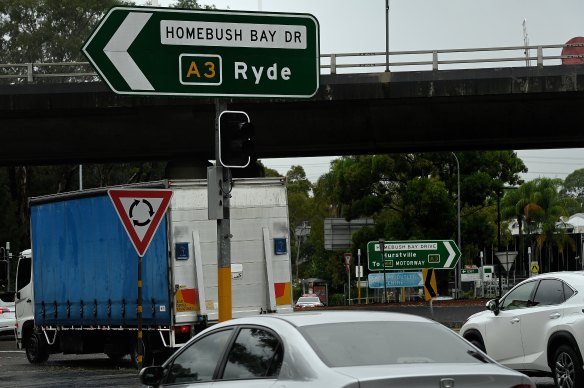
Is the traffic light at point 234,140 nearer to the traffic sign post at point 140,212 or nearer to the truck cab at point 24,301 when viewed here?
the traffic sign post at point 140,212

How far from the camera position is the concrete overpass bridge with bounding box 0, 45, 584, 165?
36.5 m

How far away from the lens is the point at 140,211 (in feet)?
54.1

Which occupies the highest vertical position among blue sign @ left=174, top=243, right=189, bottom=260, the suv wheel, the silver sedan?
blue sign @ left=174, top=243, right=189, bottom=260

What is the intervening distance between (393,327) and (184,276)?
45.0 ft

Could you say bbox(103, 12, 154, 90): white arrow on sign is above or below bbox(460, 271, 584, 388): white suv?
above

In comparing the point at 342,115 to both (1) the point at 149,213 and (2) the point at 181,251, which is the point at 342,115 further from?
(1) the point at 149,213

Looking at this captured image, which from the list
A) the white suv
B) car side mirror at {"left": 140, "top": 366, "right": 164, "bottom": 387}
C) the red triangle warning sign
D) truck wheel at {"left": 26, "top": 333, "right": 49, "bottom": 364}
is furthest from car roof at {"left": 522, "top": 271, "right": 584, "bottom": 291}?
truck wheel at {"left": 26, "top": 333, "right": 49, "bottom": 364}

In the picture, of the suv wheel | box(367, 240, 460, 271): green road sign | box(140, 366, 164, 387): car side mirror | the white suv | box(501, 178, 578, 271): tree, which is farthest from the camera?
box(501, 178, 578, 271): tree

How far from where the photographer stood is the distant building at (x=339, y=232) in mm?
Answer: 71688

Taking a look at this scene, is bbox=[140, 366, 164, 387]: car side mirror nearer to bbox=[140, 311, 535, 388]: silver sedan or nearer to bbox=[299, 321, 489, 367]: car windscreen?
bbox=[140, 311, 535, 388]: silver sedan

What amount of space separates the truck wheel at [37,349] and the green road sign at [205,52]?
38.9 ft

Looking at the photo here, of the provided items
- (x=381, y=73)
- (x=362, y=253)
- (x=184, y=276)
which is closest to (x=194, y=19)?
(x=184, y=276)

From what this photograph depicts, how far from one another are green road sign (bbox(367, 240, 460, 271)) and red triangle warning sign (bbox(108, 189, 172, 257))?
1857 centimetres

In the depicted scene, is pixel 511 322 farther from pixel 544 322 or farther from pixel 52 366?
pixel 52 366
